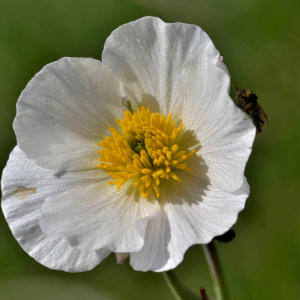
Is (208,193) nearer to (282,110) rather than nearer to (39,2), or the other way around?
(282,110)

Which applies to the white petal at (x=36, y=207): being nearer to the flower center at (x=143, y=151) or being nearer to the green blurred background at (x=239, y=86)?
the flower center at (x=143, y=151)

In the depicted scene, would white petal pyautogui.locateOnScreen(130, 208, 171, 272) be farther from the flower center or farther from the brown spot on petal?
the brown spot on petal

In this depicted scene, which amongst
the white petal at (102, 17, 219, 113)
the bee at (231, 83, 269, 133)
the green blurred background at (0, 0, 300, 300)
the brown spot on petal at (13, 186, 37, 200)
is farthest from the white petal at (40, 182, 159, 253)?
the green blurred background at (0, 0, 300, 300)

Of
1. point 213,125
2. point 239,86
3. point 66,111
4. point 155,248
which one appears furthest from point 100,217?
point 239,86

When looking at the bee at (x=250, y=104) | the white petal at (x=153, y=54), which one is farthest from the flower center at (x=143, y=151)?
the bee at (x=250, y=104)

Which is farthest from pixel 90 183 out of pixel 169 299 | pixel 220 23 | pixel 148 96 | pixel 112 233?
pixel 220 23

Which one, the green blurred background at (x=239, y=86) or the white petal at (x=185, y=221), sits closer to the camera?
the white petal at (x=185, y=221)

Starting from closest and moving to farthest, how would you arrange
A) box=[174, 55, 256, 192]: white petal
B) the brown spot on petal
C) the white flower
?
box=[174, 55, 256, 192]: white petal
the white flower
the brown spot on petal
